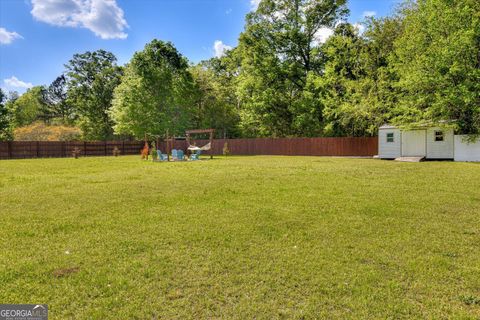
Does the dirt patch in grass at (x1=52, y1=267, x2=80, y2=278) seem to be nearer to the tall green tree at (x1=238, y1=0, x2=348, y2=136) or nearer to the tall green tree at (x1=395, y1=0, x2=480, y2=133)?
the tall green tree at (x1=395, y1=0, x2=480, y2=133)

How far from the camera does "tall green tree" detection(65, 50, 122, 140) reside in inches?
1612

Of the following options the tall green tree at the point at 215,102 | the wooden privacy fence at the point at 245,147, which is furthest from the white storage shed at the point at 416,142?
the tall green tree at the point at 215,102

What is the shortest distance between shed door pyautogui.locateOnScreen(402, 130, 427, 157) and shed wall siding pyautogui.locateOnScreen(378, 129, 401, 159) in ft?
→ 1.21

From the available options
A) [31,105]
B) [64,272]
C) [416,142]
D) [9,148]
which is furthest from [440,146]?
[31,105]

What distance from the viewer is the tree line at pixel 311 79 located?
17.9 metres

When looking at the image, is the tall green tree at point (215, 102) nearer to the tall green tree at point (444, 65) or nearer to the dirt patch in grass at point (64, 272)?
the tall green tree at point (444, 65)

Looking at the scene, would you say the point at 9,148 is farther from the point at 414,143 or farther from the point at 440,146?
the point at 440,146

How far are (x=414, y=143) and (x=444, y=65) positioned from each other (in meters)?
5.00

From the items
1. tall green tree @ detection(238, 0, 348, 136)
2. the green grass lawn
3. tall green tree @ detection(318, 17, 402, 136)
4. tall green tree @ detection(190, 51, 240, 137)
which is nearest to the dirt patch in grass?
the green grass lawn

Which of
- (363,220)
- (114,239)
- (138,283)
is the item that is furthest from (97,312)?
(363,220)

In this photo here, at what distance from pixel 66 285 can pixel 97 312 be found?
61 cm

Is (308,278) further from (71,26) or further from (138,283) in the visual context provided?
(71,26)

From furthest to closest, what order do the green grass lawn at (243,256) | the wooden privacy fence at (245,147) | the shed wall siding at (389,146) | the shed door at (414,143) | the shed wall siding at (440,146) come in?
the wooden privacy fence at (245,147) → the shed wall siding at (389,146) → the shed door at (414,143) → the shed wall siding at (440,146) → the green grass lawn at (243,256)

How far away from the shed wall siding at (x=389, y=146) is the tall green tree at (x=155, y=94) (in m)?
19.5
